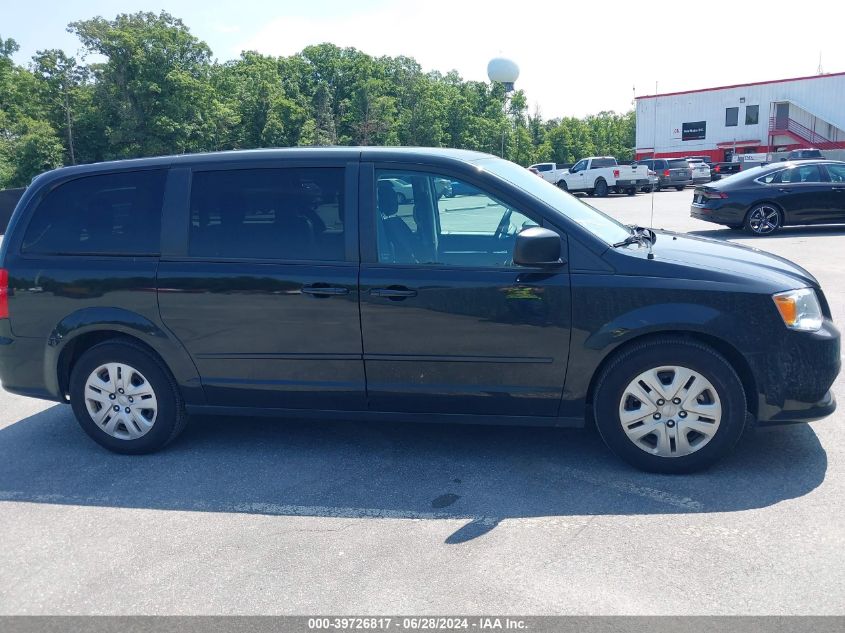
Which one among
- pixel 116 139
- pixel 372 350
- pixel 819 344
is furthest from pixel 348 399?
pixel 116 139

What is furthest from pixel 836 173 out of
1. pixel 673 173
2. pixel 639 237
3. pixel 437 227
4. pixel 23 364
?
pixel 673 173

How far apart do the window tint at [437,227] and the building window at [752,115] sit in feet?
171

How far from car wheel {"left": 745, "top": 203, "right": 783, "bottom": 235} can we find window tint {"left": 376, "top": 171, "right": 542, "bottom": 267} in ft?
39.4

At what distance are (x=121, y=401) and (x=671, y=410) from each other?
134 inches

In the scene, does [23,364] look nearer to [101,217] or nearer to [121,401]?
[121,401]

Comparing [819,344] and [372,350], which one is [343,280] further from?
[819,344]

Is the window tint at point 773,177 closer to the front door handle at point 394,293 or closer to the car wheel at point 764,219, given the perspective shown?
the car wheel at point 764,219

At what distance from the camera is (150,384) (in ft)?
15.6

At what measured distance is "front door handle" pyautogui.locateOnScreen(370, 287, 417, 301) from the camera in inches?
168

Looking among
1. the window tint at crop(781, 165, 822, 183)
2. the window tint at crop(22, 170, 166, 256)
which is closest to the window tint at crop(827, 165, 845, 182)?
the window tint at crop(781, 165, 822, 183)

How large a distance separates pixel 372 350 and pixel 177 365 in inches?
51.5

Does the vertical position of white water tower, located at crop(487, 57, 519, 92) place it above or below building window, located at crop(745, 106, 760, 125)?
above

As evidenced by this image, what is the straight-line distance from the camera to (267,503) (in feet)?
13.4

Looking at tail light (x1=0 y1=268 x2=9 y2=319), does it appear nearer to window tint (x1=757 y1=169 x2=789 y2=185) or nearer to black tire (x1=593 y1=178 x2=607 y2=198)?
window tint (x1=757 y1=169 x2=789 y2=185)
